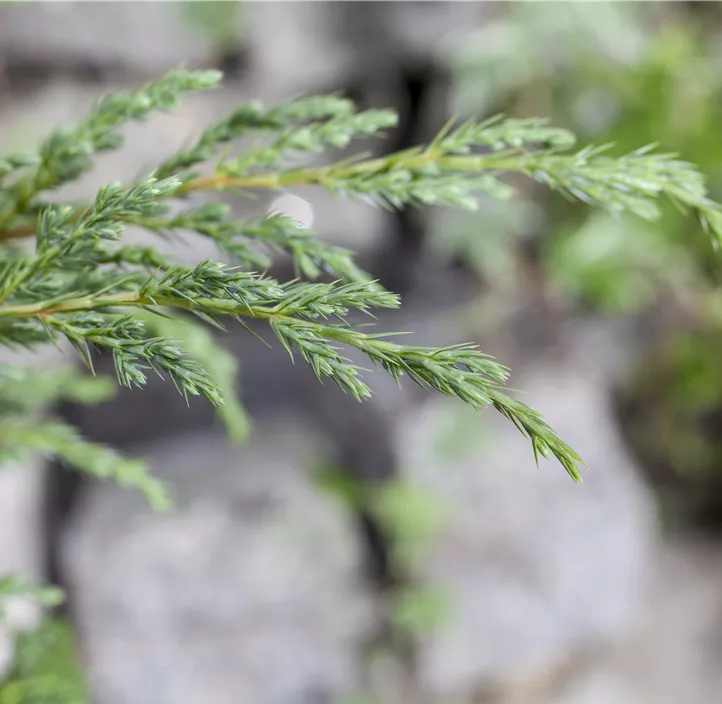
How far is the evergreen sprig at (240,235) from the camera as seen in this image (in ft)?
2.18

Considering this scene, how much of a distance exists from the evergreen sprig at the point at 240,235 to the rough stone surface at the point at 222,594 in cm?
290

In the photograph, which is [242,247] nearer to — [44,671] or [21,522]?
[44,671]

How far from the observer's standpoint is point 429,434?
161 inches

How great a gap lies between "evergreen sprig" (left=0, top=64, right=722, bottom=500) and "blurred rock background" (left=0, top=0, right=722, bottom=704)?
2723 mm

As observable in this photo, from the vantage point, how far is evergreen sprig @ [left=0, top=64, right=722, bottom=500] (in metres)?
0.67

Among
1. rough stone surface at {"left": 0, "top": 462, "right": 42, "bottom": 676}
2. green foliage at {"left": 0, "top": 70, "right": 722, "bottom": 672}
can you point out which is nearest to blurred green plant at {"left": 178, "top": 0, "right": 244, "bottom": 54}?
rough stone surface at {"left": 0, "top": 462, "right": 42, "bottom": 676}

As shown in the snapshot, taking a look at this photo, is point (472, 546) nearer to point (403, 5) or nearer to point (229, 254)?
point (229, 254)

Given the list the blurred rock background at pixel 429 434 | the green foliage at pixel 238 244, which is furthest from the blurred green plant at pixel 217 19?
the green foliage at pixel 238 244

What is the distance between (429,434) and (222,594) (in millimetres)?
1526

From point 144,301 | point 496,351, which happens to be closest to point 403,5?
point 496,351

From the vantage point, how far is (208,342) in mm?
1354

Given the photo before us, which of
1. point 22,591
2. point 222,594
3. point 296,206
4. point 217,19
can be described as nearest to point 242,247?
point 22,591

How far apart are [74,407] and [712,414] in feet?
14.4

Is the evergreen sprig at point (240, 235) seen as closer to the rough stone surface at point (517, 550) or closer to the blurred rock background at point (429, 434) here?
the blurred rock background at point (429, 434)
